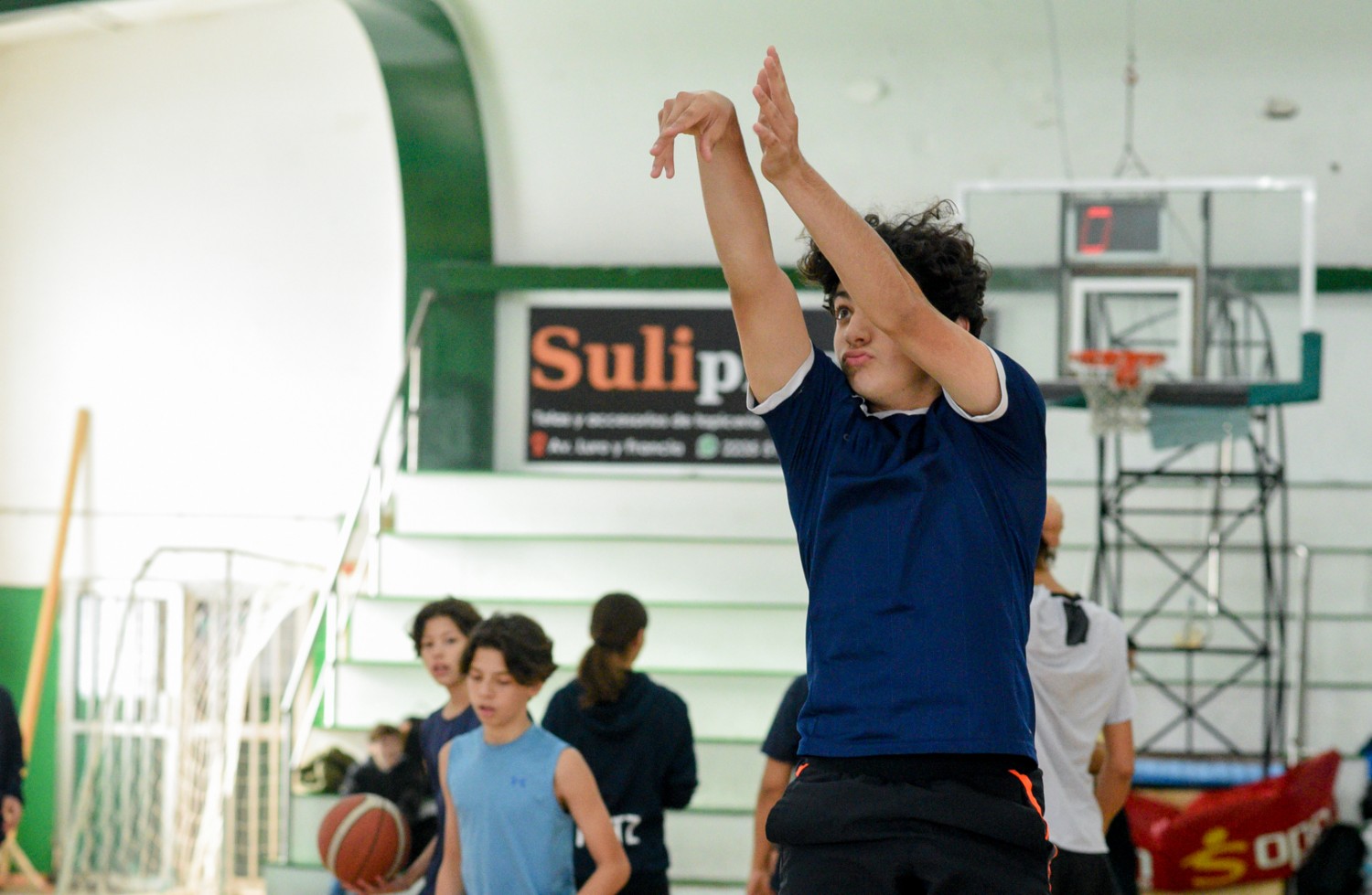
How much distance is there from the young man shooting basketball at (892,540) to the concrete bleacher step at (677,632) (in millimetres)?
6041

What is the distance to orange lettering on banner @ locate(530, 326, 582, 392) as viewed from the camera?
391 inches

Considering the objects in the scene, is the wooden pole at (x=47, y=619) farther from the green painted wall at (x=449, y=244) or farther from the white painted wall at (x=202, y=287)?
the green painted wall at (x=449, y=244)

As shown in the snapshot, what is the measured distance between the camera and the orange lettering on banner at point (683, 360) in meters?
9.80

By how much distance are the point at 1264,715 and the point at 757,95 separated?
680 centimetres

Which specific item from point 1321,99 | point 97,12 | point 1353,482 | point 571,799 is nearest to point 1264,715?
point 1353,482

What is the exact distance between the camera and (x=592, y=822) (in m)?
3.48

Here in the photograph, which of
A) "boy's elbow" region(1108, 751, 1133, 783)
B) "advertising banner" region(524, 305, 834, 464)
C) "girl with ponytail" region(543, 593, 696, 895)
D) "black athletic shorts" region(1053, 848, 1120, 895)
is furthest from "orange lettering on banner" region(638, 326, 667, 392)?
"black athletic shorts" region(1053, 848, 1120, 895)

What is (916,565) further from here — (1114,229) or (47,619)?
(47,619)

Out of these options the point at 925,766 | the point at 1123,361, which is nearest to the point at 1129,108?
the point at 1123,361

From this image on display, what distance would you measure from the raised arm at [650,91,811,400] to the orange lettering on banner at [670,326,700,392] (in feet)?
25.4

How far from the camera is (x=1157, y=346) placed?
302 inches

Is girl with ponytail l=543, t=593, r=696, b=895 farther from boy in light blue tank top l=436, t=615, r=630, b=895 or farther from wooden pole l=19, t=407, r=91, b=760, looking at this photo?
wooden pole l=19, t=407, r=91, b=760

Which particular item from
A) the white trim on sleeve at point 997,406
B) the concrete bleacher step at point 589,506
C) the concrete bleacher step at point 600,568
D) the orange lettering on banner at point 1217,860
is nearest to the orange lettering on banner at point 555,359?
the concrete bleacher step at point 589,506

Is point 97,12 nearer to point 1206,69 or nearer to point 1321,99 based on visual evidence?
point 1206,69
